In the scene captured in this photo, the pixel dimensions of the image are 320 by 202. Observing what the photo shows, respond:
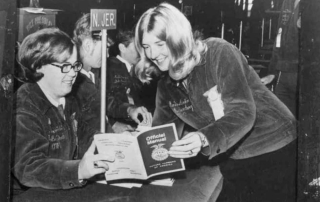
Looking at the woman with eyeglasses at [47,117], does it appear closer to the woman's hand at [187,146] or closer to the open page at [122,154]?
the open page at [122,154]

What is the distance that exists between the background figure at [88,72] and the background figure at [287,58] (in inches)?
40.4

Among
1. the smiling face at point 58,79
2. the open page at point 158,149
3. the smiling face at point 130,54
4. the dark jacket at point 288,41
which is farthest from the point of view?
the dark jacket at point 288,41

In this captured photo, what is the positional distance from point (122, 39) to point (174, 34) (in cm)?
32

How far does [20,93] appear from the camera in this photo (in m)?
3.03

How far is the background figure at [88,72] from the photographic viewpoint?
3074 mm

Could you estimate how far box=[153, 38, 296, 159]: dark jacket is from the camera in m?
3.11

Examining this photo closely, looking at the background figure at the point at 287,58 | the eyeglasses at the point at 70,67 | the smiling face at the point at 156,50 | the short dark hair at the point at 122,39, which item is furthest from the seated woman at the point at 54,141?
the background figure at the point at 287,58

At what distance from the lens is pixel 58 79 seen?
3.07m

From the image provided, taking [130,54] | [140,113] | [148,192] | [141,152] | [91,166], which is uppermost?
[130,54]

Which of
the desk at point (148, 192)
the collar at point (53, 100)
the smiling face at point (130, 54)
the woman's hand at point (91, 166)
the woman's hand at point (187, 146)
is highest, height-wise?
the smiling face at point (130, 54)

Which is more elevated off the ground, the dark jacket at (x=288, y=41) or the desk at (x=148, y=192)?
the dark jacket at (x=288, y=41)

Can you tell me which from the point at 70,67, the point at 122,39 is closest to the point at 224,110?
the point at 122,39

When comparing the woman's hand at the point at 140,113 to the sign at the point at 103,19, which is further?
the woman's hand at the point at 140,113

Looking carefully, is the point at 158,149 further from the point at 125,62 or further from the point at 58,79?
the point at 58,79
